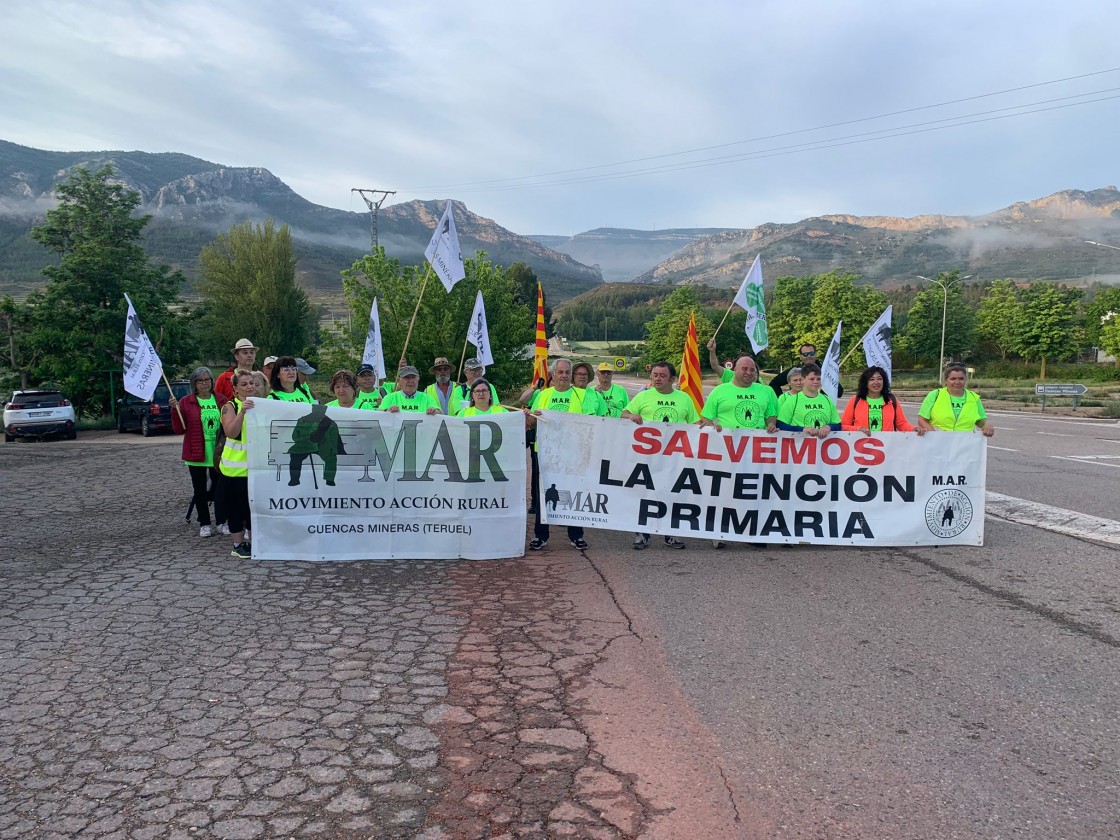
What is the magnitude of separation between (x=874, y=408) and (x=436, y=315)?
2475 cm

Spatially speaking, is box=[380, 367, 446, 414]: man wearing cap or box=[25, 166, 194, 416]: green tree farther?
box=[25, 166, 194, 416]: green tree

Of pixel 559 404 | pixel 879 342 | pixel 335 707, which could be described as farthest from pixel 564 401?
pixel 879 342

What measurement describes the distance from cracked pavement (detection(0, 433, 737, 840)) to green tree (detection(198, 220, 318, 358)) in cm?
6059

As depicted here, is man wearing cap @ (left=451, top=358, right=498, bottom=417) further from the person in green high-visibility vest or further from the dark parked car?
the dark parked car

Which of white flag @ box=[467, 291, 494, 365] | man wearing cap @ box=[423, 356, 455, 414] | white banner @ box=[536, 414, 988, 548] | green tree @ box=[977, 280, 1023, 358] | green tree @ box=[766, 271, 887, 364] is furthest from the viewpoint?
green tree @ box=[977, 280, 1023, 358]

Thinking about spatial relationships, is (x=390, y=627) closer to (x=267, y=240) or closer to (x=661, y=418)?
(x=661, y=418)

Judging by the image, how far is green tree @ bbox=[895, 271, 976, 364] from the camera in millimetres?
78688

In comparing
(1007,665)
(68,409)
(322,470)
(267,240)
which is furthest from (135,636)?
(267,240)

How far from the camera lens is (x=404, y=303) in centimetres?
3244

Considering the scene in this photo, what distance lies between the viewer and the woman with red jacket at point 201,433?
813cm

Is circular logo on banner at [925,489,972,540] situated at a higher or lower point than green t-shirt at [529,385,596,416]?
lower

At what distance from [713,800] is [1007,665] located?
8.09ft

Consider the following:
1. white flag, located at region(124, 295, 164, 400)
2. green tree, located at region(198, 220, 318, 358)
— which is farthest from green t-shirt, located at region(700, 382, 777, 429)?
green tree, located at region(198, 220, 318, 358)

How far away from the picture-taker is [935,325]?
3127 inches
